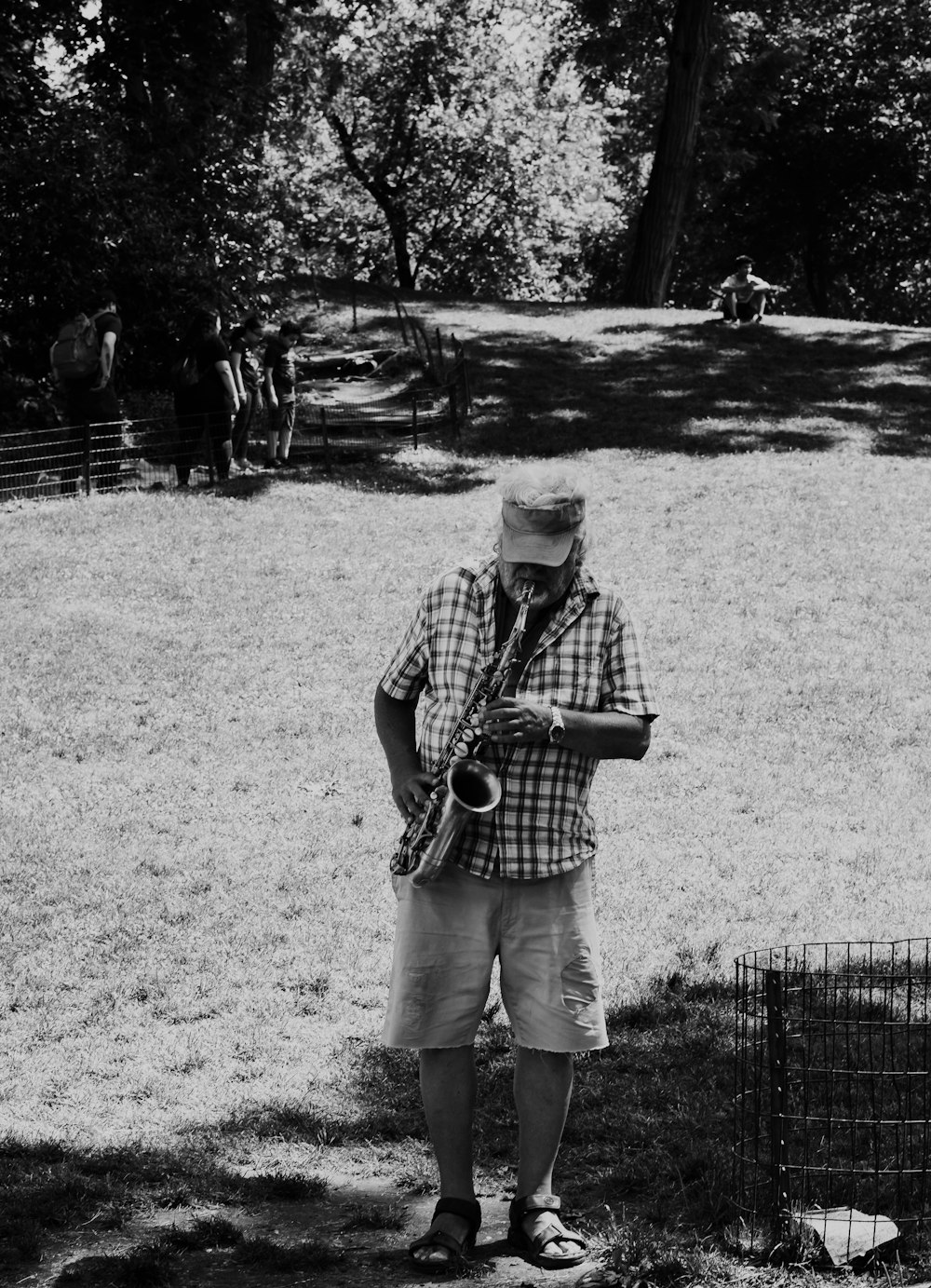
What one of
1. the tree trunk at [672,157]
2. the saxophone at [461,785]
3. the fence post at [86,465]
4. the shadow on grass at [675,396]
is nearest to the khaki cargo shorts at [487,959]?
the saxophone at [461,785]

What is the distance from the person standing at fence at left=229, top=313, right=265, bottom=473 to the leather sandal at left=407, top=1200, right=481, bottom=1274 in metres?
12.9

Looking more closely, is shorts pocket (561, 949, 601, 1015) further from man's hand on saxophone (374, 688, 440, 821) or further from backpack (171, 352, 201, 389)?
backpack (171, 352, 201, 389)

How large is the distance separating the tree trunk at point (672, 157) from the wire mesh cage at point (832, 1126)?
974 inches

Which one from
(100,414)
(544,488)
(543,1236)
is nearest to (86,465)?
(100,414)

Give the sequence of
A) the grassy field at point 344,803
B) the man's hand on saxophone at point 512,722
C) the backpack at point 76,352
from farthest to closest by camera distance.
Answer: the backpack at point 76,352 → the grassy field at point 344,803 → the man's hand on saxophone at point 512,722

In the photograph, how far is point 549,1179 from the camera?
4.26 m

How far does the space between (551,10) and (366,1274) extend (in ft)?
114

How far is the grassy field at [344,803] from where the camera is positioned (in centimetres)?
536

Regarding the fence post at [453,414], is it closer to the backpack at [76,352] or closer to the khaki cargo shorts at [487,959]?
the backpack at [76,352]

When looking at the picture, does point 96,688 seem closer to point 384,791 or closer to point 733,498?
point 384,791

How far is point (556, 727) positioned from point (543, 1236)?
55.1 inches

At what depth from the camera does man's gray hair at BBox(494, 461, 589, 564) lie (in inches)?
161

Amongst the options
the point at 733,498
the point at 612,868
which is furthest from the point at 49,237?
the point at 612,868

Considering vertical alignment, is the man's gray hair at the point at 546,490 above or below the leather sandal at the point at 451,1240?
above
